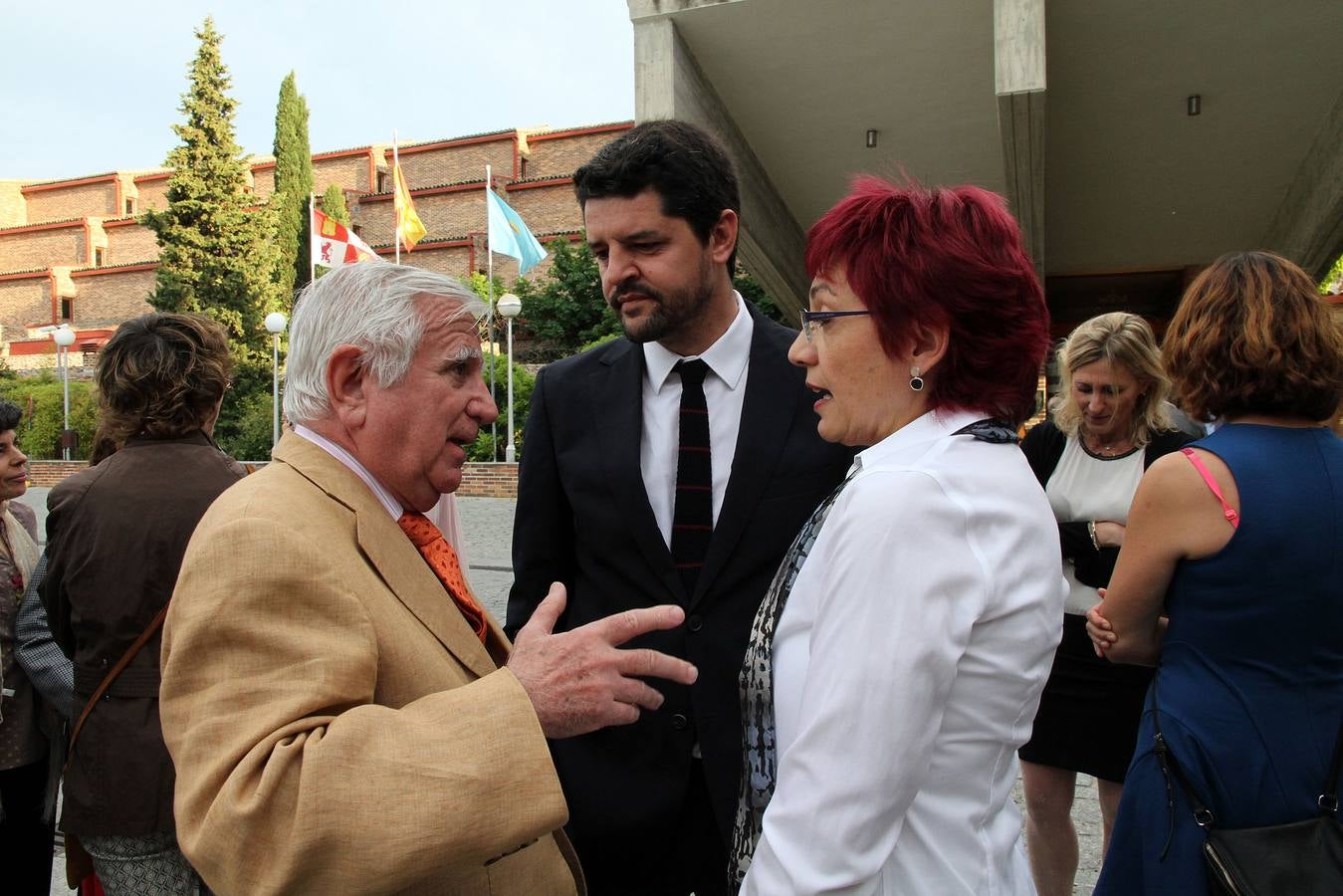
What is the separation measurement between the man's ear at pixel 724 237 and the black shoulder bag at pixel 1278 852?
1.44 meters

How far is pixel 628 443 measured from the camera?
2090 mm

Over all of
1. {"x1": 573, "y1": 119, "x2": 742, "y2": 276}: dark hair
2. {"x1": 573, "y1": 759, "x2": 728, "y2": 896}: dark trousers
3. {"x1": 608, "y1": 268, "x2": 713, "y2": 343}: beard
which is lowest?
{"x1": 573, "y1": 759, "x2": 728, "y2": 896}: dark trousers

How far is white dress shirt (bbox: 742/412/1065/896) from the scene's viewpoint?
119 centimetres

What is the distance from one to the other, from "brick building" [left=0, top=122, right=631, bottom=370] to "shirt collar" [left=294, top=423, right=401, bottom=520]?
32174 mm

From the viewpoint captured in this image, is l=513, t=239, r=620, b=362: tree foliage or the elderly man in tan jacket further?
l=513, t=239, r=620, b=362: tree foliage

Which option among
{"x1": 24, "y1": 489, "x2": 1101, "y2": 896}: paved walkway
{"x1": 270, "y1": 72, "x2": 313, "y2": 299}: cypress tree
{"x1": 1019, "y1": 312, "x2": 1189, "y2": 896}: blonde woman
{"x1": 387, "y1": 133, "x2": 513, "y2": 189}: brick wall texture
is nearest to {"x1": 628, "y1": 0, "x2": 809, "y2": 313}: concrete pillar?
{"x1": 1019, "y1": 312, "x2": 1189, "y2": 896}: blonde woman

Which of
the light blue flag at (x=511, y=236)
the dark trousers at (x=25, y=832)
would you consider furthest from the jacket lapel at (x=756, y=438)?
the light blue flag at (x=511, y=236)

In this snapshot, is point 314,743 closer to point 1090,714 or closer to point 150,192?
point 1090,714

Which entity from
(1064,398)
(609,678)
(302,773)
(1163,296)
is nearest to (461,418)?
(609,678)

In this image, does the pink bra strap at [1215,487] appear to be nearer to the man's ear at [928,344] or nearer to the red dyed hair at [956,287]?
the red dyed hair at [956,287]

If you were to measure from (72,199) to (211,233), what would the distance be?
23.8 m

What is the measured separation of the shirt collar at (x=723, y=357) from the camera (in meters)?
2.15

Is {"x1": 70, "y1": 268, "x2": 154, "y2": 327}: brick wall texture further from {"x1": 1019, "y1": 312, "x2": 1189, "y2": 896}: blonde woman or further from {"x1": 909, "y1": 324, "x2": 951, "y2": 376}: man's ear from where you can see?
{"x1": 909, "y1": 324, "x2": 951, "y2": 376}: man's ear

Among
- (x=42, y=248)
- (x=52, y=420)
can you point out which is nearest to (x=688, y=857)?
(x=52, y=420)
